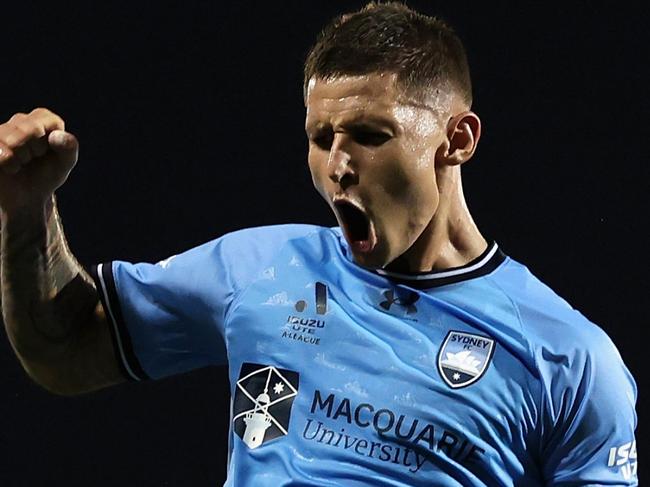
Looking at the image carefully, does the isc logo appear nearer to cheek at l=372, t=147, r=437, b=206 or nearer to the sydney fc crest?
the sydney fc crest

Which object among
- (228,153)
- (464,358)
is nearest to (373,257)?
(464,358)

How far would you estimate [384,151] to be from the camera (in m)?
1.58

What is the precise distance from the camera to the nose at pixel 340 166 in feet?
5.15

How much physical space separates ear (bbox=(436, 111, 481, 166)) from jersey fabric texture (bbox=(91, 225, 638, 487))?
0.36ft

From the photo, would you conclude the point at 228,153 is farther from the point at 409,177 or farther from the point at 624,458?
the point at 624,458

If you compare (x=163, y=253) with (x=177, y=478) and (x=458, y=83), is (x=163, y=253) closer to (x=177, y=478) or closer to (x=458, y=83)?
(x=177, y=478)

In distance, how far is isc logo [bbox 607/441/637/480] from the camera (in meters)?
1.57

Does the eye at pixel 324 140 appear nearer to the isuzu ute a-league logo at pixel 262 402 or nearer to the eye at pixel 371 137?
the eye at pixel 371 137

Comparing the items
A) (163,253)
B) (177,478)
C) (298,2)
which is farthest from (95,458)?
(298,2)

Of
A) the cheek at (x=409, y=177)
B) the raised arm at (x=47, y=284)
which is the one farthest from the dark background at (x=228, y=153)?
the cheek at (x=409, y=177)

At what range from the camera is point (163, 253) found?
2297 millimetres

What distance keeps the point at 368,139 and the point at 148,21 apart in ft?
2.73

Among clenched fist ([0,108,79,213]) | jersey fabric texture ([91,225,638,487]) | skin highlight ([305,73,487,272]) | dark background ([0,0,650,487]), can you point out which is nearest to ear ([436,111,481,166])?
skin highlight ([305,73,487,272])

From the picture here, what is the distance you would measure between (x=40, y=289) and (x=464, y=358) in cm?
44
